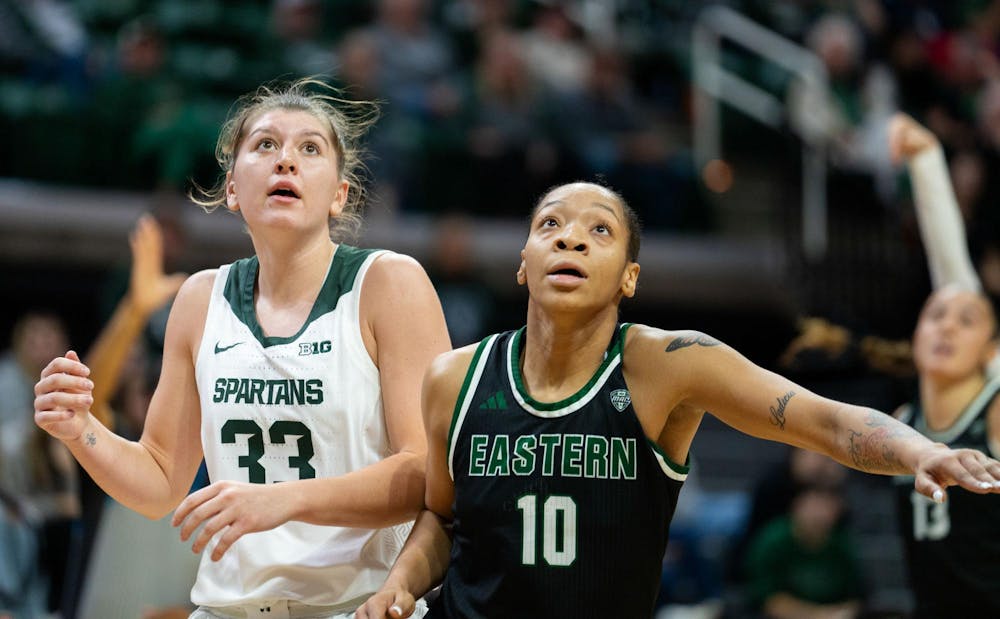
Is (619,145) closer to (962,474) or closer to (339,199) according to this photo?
(339,199)

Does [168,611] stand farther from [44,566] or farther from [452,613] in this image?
A: [452,613]

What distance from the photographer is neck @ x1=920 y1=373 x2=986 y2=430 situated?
4.87 m

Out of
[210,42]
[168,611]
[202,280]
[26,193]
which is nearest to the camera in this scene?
[202,280]

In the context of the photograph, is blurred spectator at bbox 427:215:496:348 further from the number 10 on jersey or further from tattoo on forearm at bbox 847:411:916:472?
tattoo on forearm at bbox 847:411:916:472

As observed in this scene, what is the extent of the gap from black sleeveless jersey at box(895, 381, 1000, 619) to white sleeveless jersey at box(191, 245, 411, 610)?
87.3 inches

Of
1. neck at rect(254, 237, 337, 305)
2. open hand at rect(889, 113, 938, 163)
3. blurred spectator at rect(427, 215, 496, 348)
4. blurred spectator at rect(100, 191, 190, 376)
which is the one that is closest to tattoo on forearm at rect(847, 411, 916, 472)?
neck at rect(254, 237, 337, 305)

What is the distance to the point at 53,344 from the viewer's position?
753 cm

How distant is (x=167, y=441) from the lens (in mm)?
3510

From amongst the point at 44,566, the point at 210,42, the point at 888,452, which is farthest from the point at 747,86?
the point at 888,452

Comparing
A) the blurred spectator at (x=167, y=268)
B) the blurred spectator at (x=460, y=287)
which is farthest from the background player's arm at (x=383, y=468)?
the blurred spectator at (x=460, y=287)

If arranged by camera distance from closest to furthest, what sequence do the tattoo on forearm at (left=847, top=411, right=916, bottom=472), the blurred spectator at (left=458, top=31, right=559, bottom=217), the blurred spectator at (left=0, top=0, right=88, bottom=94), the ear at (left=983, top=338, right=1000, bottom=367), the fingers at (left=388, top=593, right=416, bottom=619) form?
the tattoo on forearm at (left=847, top=411, right=916, bottom=472)
the fingers at (left=388, top=593, right=416, bottom=619)
the ear at (left=983, top=338, right=1000, bottom=367)
the blurred spectator at (left=458, top=31, right=559, bottom=217)
the blurred spectator at (left=0, top=0, right=88, bottom=94)

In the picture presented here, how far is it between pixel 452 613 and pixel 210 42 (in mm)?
8430

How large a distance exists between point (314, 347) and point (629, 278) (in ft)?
2.47

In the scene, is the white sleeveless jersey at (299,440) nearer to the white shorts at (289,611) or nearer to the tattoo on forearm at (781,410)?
the white shorts at (289,611)
